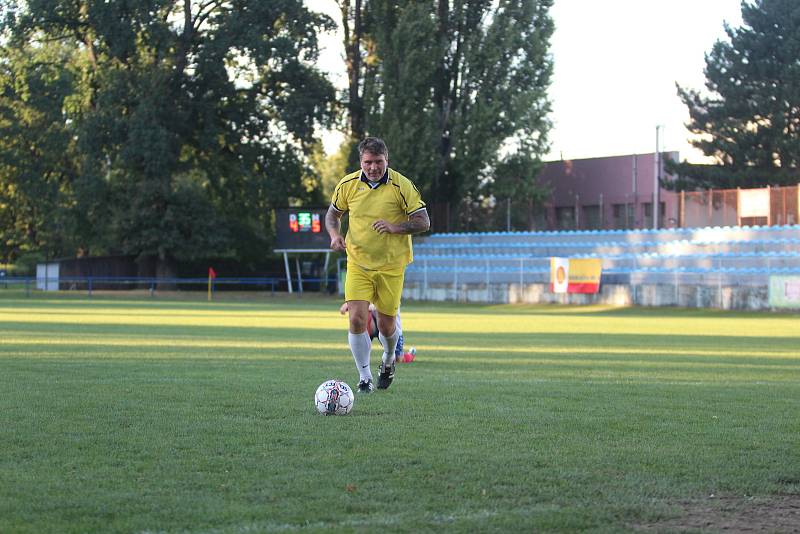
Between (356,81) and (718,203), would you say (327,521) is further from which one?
(356,81)

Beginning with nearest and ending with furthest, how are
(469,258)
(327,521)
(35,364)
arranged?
1. (327,521)
2. (35,364)
3. (469,258)

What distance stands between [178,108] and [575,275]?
23.1 m

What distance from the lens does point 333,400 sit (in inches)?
325

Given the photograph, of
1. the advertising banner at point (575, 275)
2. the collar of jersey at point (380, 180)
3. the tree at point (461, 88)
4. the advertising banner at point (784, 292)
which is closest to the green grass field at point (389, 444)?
the collar of jersey at point (380, 180)

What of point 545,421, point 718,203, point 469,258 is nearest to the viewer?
point 545,421

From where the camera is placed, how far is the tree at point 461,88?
53.6 m

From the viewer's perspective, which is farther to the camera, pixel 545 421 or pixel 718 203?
pixel 718 203

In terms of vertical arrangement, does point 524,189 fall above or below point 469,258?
above

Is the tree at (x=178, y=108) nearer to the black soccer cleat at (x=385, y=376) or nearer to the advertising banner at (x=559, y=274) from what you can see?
the advertising banner at (x=559, y=274)

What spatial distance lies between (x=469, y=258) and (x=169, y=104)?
56.7 ft

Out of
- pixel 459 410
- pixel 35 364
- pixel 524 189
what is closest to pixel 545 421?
pixel 459 410

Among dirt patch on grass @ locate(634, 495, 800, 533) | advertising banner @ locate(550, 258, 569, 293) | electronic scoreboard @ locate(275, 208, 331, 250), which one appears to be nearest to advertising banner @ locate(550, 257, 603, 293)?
advertising banner @ locate(550, 258, 569, 293)

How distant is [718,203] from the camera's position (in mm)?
44688

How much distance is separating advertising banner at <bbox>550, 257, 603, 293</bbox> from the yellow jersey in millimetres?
34036
